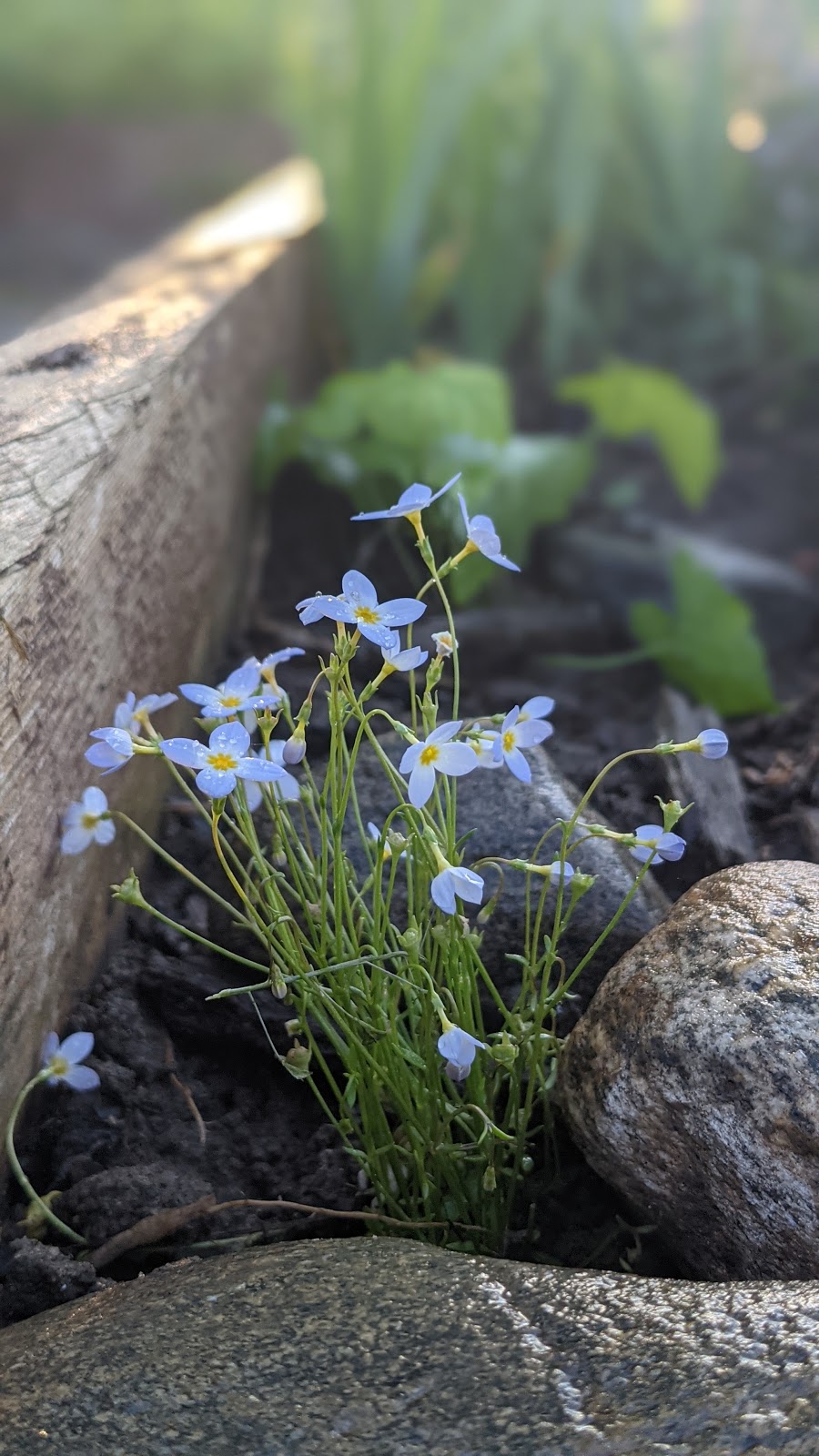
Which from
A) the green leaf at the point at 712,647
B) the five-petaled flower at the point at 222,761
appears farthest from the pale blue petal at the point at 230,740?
the green leaf at the point at 712,647

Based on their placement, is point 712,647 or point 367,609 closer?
point 367,609

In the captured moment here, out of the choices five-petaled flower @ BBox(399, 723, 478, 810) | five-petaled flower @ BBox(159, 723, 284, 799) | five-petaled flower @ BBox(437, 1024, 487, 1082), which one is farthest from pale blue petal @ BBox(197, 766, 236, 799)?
five-petaled flower @ BBox(437, 1024, 487, 1082)

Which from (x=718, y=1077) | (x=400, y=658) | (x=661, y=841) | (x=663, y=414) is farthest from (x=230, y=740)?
(x=663, y=414)

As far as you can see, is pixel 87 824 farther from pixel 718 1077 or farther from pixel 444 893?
pixel 718 1077

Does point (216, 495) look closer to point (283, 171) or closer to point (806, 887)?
point (806, 887)

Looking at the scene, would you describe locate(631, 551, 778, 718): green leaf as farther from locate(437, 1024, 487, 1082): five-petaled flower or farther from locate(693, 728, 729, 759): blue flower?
locate(437, 1024, 487, 1082): five-petaled flower

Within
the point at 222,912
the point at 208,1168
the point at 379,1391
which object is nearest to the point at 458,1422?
the point at 379,1391
